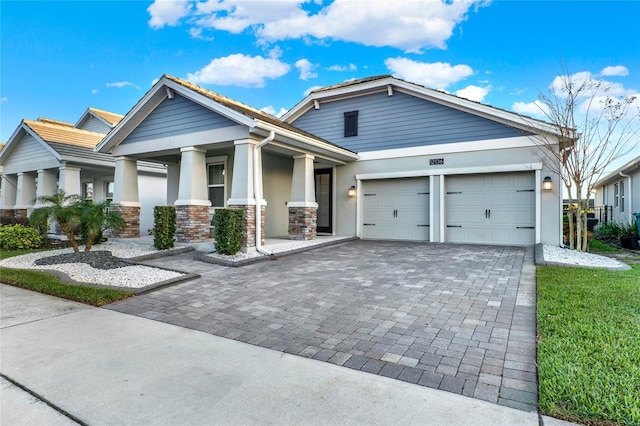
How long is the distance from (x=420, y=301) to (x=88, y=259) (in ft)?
23.3

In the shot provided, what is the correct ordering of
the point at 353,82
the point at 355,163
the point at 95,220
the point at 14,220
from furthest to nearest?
the point at 14,220
the point at 355,163
the point at 353,82
the point at 95,220

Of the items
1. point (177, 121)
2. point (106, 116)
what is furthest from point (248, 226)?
point (106, 116)

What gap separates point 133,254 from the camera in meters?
8.60

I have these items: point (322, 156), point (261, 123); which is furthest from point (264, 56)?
point (261, 123)

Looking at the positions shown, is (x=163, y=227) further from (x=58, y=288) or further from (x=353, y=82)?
(x=353, y=82)

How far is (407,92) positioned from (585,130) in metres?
4.99

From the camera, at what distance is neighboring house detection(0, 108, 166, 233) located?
12594mm

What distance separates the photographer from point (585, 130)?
30.3 feet

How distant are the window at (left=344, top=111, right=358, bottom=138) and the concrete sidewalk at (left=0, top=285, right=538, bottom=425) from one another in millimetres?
9964

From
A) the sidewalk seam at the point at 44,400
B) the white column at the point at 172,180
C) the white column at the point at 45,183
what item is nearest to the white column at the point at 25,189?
the white column at the point at 45,183

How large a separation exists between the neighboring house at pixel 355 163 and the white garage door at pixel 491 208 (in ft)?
0.09

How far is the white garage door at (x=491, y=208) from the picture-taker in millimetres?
10125

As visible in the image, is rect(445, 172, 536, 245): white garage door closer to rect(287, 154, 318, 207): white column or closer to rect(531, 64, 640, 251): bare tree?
rect(531, 64, 640, 251): bare tree

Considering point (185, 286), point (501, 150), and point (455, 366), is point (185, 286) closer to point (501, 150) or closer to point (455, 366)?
point (455, 366)
